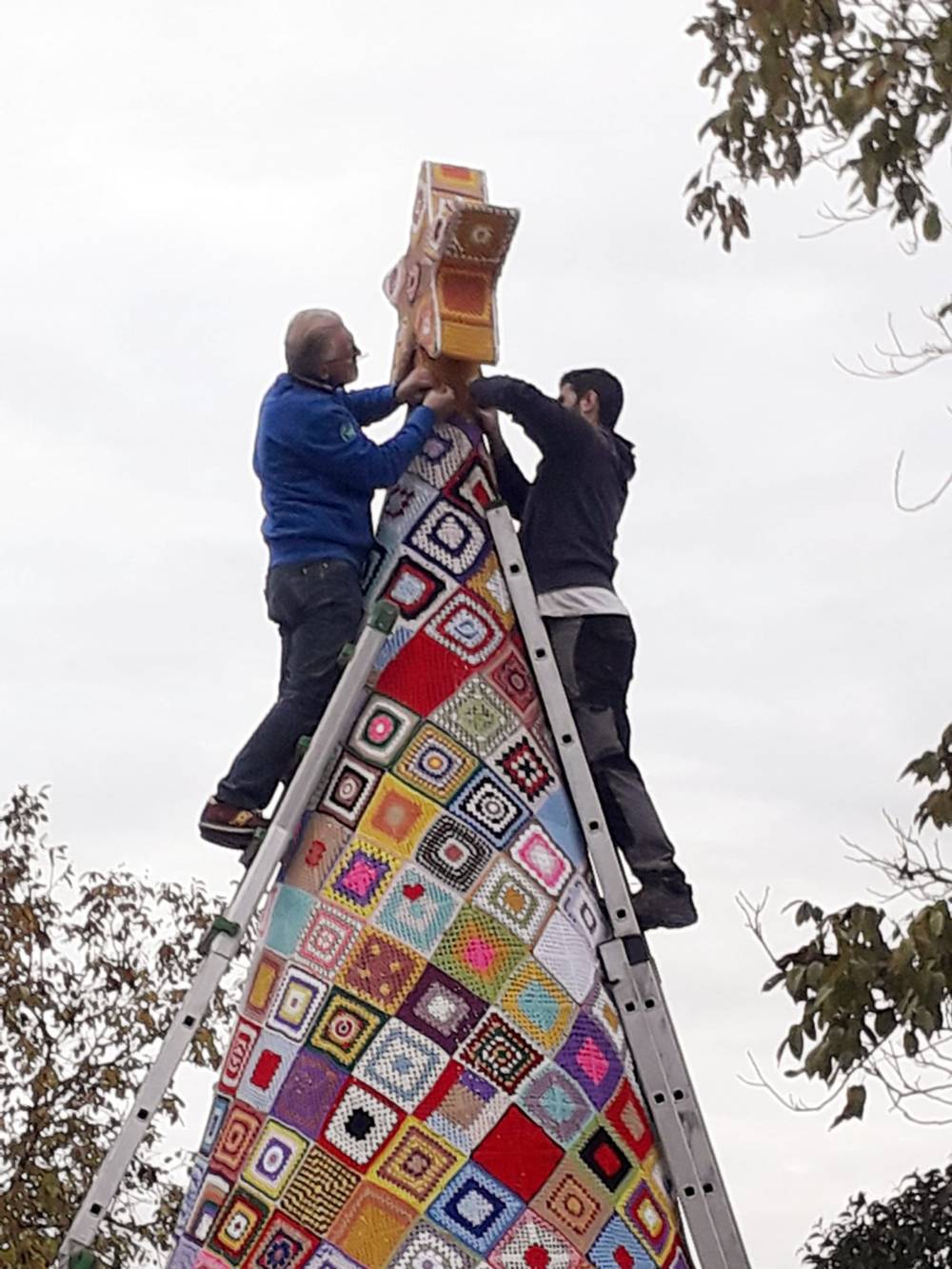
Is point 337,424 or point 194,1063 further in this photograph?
point 194,1063

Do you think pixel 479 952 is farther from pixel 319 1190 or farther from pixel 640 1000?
pixel 319 1190

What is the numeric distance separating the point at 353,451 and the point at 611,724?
1123mm

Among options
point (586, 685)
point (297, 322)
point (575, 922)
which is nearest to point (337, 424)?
point (297, 322)

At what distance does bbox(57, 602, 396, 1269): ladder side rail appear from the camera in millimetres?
6785

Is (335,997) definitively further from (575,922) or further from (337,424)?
Answer: (337,424)

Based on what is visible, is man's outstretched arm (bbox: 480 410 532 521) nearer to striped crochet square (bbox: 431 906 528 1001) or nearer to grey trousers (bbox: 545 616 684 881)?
grey trousers (bbox: 545 616 684 881)

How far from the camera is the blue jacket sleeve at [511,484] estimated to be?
7.89m

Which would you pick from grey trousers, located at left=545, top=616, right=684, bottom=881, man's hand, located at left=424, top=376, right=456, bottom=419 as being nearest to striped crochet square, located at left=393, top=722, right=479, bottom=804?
grey trousers, located at left=545, top=616, right=684, bottom=881

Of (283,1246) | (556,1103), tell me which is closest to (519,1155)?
(556,1103)

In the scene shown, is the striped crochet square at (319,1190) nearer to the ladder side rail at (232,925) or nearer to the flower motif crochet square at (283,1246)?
the flower motif crochet square at (283,1246)

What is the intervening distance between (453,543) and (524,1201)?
1.97 m

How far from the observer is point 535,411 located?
7.67 meters

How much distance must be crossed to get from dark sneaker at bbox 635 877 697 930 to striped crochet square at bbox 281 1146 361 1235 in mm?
1185

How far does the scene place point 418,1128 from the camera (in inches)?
266
